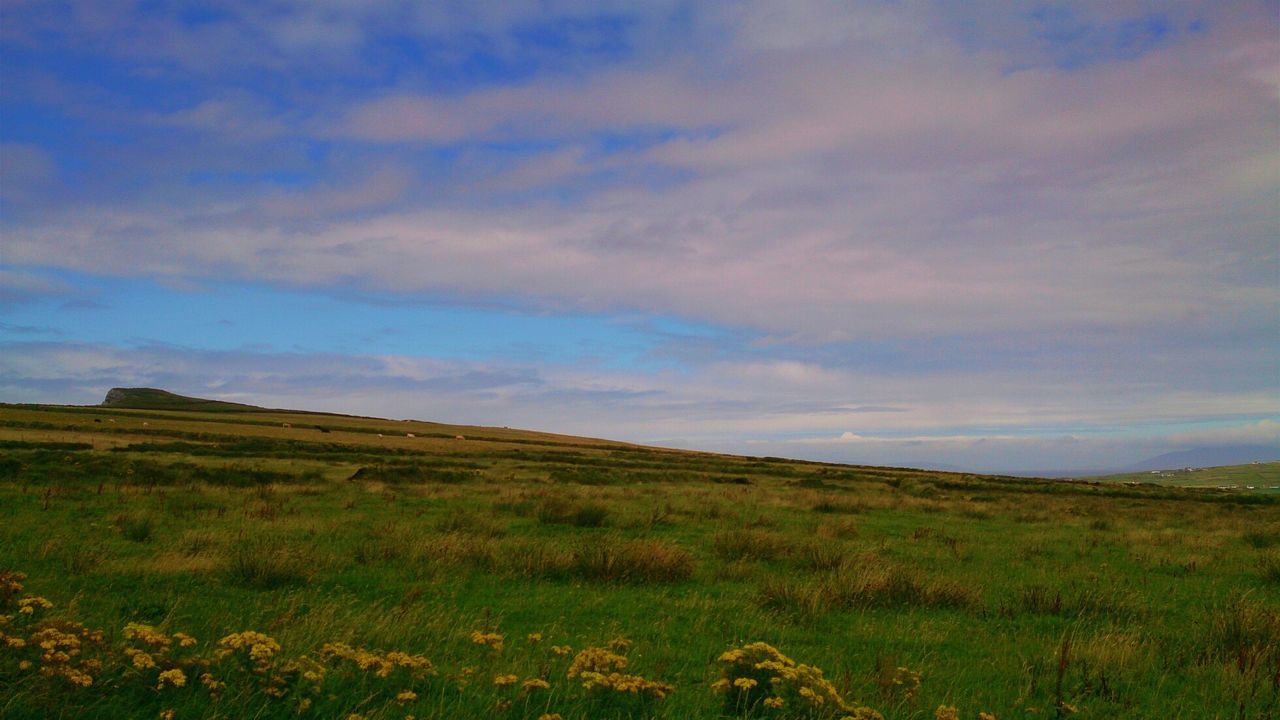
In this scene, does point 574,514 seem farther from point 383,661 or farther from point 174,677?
point 174,677

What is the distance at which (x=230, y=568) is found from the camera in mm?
9914

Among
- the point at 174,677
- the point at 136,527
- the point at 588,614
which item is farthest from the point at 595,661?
the point at 136,527

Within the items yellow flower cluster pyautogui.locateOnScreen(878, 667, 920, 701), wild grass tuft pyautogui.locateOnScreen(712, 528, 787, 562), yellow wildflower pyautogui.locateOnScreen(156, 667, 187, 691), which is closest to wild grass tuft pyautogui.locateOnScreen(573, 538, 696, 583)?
wild grass tuft pyautogui.locateOnScreen(712, 528, 787, 562)

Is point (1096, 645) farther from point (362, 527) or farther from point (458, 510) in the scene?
point (458, 510)

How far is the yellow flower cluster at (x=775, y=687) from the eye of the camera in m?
5.08

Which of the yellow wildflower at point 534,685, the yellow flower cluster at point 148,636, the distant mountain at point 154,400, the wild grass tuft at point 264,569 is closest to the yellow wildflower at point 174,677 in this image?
the yellow flower cluster at point 148,636

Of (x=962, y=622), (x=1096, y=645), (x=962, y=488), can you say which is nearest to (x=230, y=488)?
(x=962, y=622)

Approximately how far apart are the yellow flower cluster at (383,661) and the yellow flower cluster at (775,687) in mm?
2284

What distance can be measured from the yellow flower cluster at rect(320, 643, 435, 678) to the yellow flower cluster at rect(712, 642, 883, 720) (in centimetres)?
228

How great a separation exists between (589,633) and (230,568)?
5.36 m

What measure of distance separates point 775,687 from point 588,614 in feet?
13.3

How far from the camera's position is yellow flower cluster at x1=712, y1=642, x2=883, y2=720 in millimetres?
5078

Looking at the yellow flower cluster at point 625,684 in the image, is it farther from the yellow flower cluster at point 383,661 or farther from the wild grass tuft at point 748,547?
the wild grass tuft at point 748,547

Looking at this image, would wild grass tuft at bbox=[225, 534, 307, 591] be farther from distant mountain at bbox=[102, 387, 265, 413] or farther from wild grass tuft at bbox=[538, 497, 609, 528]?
distant mountain at bbox=[102, 387, 265, 413]
